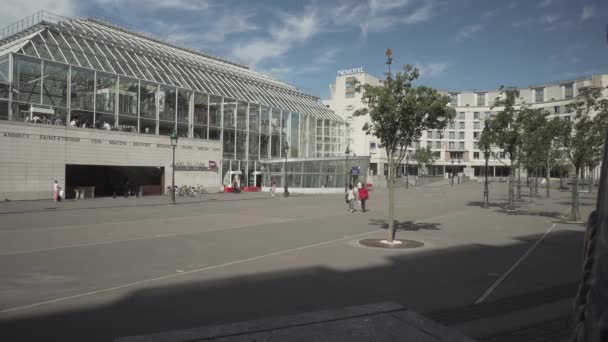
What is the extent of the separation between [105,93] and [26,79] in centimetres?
652

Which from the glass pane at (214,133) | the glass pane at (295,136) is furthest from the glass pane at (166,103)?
the glass pane at (295,136)

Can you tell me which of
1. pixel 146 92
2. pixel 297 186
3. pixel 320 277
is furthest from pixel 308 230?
pixel 297 186

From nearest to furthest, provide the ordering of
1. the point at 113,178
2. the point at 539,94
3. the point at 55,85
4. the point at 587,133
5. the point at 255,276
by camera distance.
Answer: the point at 255,276 < the point at 587,133 < the point at 55,85 < the point at 113,178 < the point at 539,94

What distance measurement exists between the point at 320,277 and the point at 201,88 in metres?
40.1

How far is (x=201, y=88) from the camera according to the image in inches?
1789

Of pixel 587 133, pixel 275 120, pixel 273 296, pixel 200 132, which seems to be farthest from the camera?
pixel 275 120

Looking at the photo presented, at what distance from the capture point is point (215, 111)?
4675 cm

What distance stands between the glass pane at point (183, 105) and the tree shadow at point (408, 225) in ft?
94.8

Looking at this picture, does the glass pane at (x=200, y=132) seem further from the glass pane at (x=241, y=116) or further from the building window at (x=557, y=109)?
the building window at (x=557, y=109)

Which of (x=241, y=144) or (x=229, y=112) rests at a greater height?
(x=229, y=112)

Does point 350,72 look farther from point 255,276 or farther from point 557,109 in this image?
point 255,276

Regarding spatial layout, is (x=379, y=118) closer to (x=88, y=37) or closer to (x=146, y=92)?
(x=146, y=92)

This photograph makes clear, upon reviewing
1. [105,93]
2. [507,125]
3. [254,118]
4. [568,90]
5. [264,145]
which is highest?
[568,90]

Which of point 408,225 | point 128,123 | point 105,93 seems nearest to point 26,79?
point 105,93
